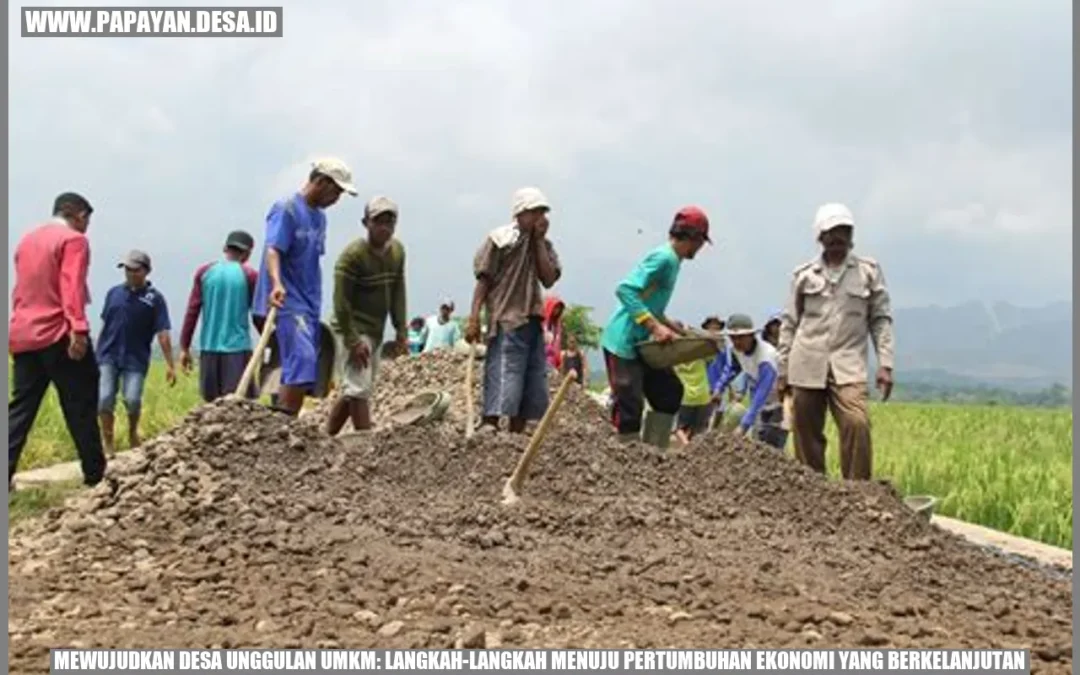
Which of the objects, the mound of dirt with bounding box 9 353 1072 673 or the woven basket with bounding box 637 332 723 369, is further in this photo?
the woven basket with bounding box 637 332 723 369

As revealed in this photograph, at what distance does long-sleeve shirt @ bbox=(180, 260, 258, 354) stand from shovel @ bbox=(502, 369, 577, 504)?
3.51 m

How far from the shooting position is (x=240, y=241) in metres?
8.85

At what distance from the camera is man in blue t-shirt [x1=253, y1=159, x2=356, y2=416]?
6.46 meters

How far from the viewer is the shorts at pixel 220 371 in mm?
8641

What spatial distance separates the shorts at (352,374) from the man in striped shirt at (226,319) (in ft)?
5.14

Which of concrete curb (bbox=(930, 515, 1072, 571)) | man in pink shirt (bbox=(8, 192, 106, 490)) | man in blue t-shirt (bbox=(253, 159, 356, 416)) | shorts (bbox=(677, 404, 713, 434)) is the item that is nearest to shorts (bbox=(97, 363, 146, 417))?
man in pink shirt (bbox=(8, 192, 106, 490))

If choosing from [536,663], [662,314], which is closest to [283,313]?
[662,314]

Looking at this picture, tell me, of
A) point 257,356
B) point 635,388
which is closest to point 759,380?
point 635,388

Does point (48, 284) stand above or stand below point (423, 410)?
above

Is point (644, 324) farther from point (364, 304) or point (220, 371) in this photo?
point (220, 371)

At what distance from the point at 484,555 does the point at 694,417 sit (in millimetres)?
5451

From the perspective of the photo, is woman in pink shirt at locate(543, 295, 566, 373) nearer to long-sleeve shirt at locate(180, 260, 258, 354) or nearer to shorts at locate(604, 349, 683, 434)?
long-sleeve shirt at locate(180, 260, 258, 354)

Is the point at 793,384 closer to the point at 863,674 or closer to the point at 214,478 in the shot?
the point at 214,478

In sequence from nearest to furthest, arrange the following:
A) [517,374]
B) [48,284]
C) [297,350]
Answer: [297,350] → [48,284] → [517,374]
